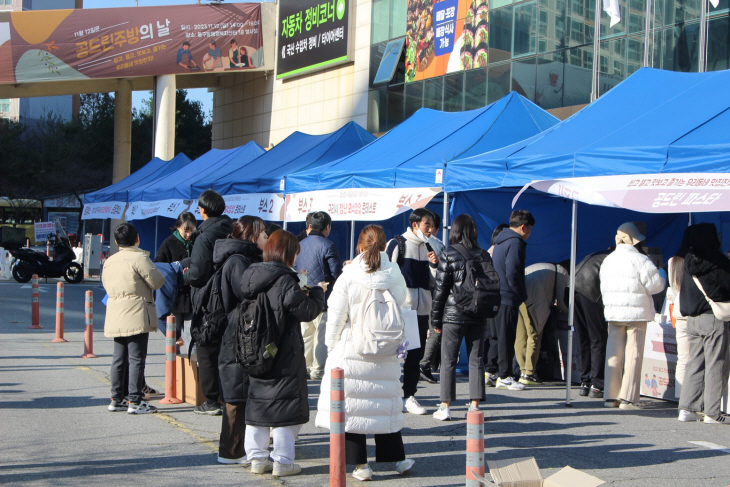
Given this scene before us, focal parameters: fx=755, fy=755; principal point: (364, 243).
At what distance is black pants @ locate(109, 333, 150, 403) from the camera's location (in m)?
6.84

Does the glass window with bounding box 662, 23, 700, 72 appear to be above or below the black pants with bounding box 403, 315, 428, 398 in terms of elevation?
above

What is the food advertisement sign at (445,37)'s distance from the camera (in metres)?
20.6

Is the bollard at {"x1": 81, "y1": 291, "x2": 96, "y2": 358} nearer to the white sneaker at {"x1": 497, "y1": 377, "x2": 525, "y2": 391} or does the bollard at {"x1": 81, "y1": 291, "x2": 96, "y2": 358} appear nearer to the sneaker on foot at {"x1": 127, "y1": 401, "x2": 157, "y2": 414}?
the sneaker on foot at {"x1": 127, "y1": 401, "x2": 157, "y2": 414}

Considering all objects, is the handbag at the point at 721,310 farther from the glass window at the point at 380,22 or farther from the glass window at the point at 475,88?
the glass window at the point at 380,22

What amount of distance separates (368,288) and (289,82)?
87.0ft

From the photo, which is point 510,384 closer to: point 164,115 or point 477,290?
point 477,290

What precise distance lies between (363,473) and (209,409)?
2.61m

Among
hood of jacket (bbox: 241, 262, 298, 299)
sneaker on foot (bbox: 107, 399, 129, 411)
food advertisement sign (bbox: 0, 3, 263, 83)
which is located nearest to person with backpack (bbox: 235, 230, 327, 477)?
hood of jacket (bbox: 241, 262, 298, 299)

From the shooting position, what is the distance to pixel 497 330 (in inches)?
329

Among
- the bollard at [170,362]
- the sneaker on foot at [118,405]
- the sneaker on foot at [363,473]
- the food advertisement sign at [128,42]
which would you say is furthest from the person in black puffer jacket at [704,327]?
the food advertisement sign at [128,42]

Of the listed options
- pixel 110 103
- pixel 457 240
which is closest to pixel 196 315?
pixel 457 240

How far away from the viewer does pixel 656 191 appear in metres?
6.46

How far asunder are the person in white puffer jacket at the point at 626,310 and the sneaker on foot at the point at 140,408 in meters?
4.45

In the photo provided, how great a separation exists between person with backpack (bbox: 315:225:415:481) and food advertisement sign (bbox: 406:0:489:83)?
54.5 feet
